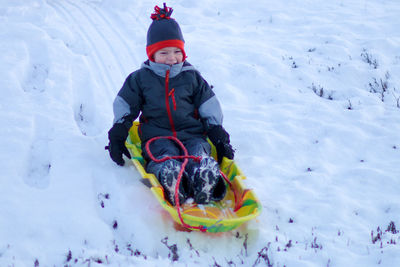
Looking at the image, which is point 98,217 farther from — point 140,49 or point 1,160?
point 140,49

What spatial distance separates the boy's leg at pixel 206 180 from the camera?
3.17 metres

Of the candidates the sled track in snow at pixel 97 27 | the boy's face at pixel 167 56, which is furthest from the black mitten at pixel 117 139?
the sled track in snow at pixel 97 27

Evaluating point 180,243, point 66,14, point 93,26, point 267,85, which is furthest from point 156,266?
point 66,14

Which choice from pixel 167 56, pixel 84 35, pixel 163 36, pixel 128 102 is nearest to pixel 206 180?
pixel 128 102

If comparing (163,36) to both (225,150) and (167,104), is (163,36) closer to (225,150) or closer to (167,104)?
(167,104)

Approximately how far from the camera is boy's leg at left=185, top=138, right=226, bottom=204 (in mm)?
3166

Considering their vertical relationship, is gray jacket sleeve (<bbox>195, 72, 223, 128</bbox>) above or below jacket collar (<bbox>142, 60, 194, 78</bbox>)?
below

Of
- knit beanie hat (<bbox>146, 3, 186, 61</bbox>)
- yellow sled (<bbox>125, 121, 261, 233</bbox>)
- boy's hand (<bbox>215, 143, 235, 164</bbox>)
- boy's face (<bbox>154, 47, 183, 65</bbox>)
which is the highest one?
knit beanie hat (<bbox>146, 3, 186, 61</bbox>)

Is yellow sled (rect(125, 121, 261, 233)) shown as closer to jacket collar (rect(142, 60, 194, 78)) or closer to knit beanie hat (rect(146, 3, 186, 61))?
jacket collar (rect(142, 60, 194, 78))

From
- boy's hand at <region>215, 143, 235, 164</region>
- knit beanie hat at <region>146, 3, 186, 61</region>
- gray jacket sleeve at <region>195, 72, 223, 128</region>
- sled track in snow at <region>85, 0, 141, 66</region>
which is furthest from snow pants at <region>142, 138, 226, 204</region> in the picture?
sled track in snow at <region>85, 0, 141, 66</region>

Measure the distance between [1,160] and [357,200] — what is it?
120 inches

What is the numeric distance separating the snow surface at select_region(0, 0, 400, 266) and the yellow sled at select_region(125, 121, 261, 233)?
5.8 inches

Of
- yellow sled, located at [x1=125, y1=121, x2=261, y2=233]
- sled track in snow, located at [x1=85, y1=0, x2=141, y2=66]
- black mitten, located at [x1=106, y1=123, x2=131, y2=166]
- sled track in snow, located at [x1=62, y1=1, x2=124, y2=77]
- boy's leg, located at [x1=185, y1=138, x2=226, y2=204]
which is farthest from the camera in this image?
sled track in snow, located at [x1=85, y1=0, x2=141, y2=66]

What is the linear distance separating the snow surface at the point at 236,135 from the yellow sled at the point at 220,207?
0.15 m
